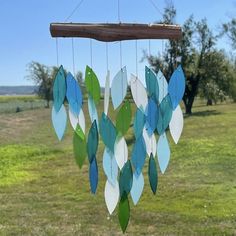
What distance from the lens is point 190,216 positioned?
6.70 m

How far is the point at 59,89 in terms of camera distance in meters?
3.01

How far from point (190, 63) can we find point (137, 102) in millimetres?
22382

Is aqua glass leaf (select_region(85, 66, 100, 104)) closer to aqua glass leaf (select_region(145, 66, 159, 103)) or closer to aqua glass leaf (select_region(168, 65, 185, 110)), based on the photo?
aqua glass leaf (select_region(145, 66, 159, 103))

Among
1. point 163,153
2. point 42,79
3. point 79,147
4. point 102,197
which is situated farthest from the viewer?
point 42,79

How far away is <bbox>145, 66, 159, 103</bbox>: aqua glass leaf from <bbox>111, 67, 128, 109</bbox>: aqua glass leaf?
0.16 meters

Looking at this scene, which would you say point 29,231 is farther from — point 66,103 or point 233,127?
point 233,127

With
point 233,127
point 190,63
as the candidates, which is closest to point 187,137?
point 233,127

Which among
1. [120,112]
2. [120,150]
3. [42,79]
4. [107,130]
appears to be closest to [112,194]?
[120,150]

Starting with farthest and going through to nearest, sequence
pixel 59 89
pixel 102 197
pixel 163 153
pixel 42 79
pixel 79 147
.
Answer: pixel 42 79 < pixel 102 197 < pixel 163 153 < pixel 79 147 < pixel 59 89

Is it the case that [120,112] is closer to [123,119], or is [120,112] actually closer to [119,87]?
[123,119]

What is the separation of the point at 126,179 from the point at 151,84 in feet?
2.18

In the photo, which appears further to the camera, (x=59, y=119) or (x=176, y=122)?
(x=176, y=122)

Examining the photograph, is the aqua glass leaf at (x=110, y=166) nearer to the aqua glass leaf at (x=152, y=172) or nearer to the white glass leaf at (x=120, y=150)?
the white glass leaf at (x=120, y=150)

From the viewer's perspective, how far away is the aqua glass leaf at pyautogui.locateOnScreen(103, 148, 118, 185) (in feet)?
10.2
